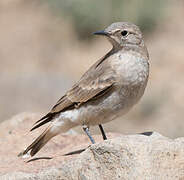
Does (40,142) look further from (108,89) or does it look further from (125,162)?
(125,162)

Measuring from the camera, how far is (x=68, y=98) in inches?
288

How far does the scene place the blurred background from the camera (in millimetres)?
14188

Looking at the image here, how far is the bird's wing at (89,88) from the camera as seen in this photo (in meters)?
6.98

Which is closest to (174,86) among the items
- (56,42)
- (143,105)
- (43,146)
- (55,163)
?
(143,105)

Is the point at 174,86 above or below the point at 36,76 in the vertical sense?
below

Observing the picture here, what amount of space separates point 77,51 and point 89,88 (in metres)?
12.2

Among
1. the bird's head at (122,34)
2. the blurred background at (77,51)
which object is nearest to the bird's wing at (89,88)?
the bird's head at (122,34)

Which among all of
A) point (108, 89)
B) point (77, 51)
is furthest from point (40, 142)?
point (77, 51)

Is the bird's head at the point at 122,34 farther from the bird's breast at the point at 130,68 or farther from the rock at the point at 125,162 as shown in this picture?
the rock at the point at 125,162

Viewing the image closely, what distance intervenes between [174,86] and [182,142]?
35.5 feet

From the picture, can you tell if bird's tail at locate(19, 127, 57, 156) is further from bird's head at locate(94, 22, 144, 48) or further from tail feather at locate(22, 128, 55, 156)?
bird's head at locate(94, 22, 144, 48)

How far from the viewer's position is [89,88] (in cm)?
718

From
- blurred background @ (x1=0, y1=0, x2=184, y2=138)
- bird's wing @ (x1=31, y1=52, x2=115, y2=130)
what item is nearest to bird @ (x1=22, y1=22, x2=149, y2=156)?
bird's wing @ (x1=31, y1=52, x2=115, y2=130)

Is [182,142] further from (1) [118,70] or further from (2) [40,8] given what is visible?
(2) [40,8]
